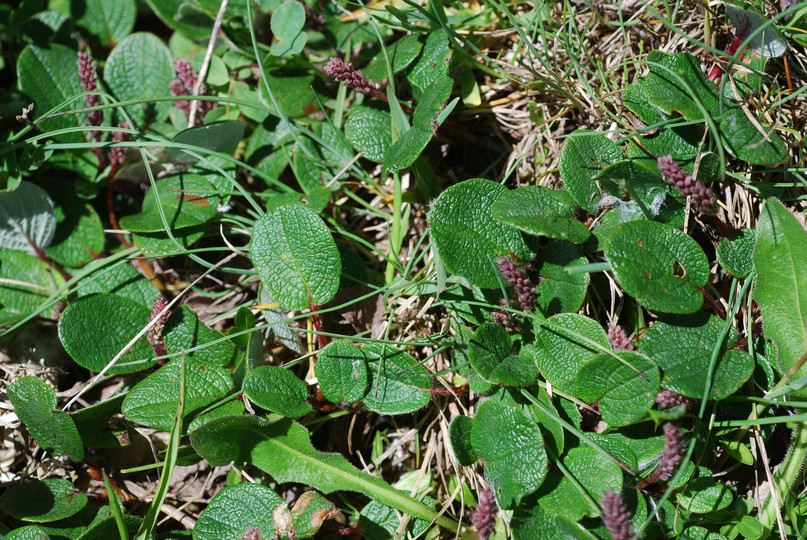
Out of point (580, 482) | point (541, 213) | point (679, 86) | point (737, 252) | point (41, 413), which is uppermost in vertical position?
point (679, 86)

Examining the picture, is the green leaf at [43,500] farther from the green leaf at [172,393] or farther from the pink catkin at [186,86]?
the pink catkin at [186,86]

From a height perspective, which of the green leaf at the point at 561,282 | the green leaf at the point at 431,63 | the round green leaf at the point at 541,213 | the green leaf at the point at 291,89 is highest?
the green leaf at the point at 431,63

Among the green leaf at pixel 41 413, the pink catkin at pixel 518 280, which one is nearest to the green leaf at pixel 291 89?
the pink catkin at pixel 518 280

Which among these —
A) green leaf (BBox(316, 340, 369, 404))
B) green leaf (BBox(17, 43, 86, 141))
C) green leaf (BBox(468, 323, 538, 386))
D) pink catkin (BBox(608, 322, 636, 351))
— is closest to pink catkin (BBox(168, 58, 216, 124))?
green leaf (BBox(17, 43, 86, 141))

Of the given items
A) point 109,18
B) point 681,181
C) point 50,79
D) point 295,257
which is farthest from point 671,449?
point 109,18

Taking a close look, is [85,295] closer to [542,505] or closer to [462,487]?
[462,487]

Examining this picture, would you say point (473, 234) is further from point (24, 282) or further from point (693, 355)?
point (24, 282)

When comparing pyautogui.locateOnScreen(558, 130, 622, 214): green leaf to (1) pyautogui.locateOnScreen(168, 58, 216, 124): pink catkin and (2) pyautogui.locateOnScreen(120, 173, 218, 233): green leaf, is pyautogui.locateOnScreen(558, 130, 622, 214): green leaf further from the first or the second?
(1) pyautogui.locateOnScreen(168, 58, 216, 124): pink catkin
